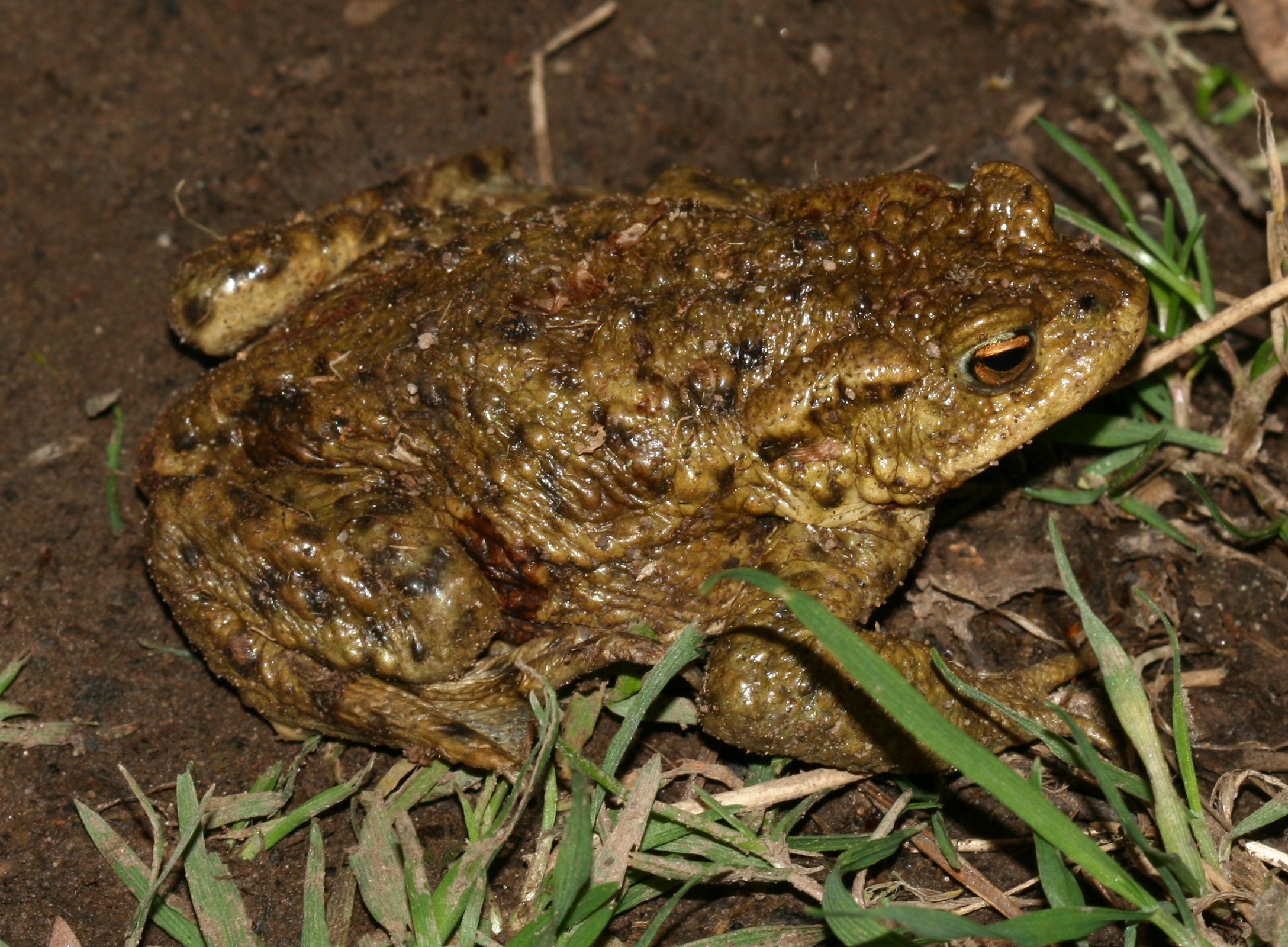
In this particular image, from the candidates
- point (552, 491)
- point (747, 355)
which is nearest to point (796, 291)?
point (747, 355)

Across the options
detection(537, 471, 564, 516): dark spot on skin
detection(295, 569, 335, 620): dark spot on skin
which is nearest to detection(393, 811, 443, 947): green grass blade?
detection(295, 569, 335, 620): dark spot on skin

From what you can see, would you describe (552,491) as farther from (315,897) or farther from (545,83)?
(545,83)

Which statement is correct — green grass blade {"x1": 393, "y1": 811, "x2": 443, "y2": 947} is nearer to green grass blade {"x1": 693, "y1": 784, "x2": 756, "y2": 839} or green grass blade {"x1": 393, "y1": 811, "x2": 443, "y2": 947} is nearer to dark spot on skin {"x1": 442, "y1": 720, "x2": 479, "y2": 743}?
dark spot on skin {"x1": 442, "y1": 720, "x2": 479, "y2": 743}

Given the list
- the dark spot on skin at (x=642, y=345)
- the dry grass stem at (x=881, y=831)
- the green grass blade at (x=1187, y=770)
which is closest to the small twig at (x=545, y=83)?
the dark spot on skin at (x=642, y=345)

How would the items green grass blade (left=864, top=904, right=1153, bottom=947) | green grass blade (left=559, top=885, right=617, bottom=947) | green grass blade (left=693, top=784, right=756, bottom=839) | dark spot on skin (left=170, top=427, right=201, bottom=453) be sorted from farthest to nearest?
dark spot on skin (left=170, top=427, right=201, bottom=453) → green grass blade (left=693, top=784, right=756, bottom=839) → green grass blade (left=559, top=885, right=617, bottom=947) → green grass blade (left=864, top=904, right=1153, bottom=947)

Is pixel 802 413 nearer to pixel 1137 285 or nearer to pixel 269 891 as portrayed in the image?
pixel 1137 285

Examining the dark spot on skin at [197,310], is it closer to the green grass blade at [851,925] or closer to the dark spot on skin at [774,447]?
the dark spot on skin at [774,447]

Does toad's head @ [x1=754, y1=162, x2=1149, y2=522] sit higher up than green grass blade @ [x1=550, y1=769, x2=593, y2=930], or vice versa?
toad's head @ [x1=754, y1=162, x2=1149, y2=522]

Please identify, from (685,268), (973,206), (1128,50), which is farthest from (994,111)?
(685,268)
